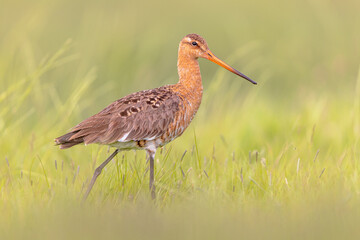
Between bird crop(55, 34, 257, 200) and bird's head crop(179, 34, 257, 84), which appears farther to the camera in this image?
bird's head crop(179, 34, 257, 84)

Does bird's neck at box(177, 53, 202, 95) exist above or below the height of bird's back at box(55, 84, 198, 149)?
above

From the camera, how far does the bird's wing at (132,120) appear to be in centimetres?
575

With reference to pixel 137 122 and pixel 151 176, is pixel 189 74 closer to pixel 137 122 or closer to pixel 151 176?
pixel 137 122

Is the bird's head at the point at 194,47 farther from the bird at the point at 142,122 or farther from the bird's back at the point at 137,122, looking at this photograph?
the bird's back at the point at 137,122

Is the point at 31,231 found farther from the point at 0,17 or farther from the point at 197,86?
the point at 0,17

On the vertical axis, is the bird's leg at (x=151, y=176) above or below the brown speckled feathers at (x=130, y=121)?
below

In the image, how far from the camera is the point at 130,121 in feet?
19.3

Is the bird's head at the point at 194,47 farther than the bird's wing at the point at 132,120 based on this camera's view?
Yes

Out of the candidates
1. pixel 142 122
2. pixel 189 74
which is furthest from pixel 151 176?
→ pixel 189 74

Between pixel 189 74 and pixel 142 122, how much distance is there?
2.84 feet

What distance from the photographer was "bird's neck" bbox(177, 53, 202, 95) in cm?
646

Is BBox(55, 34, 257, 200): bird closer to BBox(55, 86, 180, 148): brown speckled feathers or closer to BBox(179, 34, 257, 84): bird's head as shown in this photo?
BBox(55, 86, 180, 148): brown speckled feathers

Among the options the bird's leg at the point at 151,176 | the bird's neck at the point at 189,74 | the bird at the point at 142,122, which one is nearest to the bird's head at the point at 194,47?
the bird's neck at the point at 189,74

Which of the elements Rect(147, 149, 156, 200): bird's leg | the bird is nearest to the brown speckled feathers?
the bird
